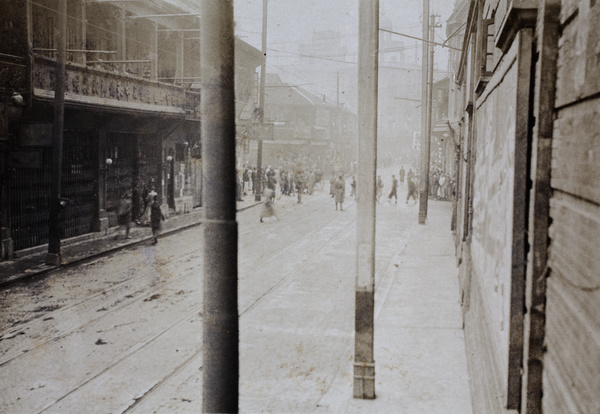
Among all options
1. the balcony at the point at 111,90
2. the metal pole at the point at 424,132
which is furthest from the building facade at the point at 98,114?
the metal pole at the point at 424,132

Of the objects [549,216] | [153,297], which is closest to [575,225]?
[549,216]

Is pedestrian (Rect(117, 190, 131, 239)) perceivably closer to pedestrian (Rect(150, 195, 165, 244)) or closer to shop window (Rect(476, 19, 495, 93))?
pedestrian (Rect(150, 195, 165, 244))

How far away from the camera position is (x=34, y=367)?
25.6 feet

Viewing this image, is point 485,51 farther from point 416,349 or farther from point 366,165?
point 416,349

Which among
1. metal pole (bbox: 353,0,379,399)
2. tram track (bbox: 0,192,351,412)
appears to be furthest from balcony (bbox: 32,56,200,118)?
metal pole (bbox: 353,0,379,399)

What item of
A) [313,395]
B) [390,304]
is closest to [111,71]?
[390,304]

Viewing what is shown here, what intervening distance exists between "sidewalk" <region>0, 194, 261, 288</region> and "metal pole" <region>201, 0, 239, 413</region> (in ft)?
35.5

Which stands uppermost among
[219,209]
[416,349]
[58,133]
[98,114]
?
[98,114]

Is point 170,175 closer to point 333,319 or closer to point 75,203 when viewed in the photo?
point 75,203

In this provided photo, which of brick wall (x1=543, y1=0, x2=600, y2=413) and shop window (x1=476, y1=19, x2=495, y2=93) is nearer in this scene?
brick wall (x1=543, y1=0, x2=600, y2=413)

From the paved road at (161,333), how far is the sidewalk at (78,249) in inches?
21.7

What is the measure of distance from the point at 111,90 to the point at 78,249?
5485 mm

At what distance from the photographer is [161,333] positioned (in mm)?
9305

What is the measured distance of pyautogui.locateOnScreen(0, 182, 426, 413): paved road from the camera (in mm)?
7020
